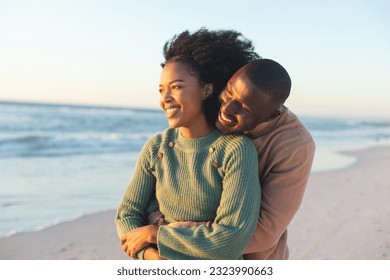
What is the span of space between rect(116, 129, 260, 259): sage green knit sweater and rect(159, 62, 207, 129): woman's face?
11cm

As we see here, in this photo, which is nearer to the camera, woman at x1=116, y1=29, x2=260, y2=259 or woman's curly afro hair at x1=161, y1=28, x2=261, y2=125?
woman at x1=116, y1=29, x2=260, y2=259

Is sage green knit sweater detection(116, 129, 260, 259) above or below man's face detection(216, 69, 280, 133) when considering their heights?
below

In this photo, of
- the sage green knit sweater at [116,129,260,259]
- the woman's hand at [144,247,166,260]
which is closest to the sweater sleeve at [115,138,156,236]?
the sage green knit sweater at [116,129,260,259]

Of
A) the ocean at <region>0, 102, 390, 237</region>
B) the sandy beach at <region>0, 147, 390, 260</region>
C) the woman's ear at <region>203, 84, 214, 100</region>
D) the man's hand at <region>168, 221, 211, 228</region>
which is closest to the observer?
the man's hand at <region>168, 221, 211, 228</region>

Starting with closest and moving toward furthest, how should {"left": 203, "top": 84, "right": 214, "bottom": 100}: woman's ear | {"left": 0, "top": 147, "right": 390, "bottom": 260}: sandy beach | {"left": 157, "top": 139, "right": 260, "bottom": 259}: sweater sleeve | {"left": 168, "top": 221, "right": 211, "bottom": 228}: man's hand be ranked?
1. {"left": 157, "top": 139, "right": 260, "bottom": 259}: sweater sleeve
2. {"left": 168, "top": 221, "right": 211, "bottom": 228}: man's hand
3. {"left": 203, "top": 84, "right": 214, "bottom": 100}: woman's ear
4. {"left": 0, "top": 147, "right": 390, "bottom": 260}: sandy beach

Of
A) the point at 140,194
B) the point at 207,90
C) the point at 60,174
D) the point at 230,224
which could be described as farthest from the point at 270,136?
the point at 60,174

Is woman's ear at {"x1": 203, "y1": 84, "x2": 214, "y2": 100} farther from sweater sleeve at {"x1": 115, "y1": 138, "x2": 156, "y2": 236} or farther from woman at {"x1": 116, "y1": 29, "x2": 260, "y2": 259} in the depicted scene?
sweater sleeve at {"x1": 115, "y1": 138, "x2": 156, "y2": 236}

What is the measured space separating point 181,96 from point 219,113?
17 centimetres

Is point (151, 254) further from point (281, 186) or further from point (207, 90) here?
point (207, 90)

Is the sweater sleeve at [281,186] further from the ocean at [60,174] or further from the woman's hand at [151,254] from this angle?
the ocean at [60,174]

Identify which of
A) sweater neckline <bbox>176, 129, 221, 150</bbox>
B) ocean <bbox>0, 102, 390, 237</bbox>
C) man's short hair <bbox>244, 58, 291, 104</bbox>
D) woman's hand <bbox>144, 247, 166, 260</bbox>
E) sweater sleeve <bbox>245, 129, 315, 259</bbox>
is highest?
man's short hair <bbox>244, 58, 291, 104</bbox>

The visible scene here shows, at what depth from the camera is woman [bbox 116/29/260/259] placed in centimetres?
193

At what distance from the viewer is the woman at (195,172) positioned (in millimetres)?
1929
